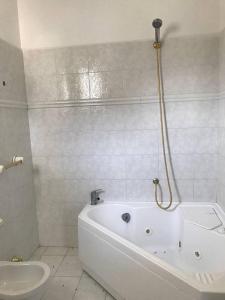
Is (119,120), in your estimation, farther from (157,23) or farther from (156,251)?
(156,251)

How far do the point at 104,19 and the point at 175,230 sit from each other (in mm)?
2134

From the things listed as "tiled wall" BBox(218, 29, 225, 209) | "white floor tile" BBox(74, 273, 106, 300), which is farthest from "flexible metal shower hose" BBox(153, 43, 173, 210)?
"white floor tile" BBox(74, 273, 106, 300)

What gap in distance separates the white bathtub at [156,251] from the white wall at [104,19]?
5.43ft

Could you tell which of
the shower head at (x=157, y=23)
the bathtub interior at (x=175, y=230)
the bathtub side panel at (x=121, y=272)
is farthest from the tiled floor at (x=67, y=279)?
the shower head at (x=157, y=23)

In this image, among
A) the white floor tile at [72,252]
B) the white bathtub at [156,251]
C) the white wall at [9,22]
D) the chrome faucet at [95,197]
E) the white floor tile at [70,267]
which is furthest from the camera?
the white floor tile at [72,252]

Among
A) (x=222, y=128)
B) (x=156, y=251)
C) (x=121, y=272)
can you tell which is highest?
(x=222, y=128)

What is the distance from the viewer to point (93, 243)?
6.93ft

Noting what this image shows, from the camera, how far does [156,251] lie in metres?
2.38

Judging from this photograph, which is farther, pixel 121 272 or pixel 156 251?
pixel 156 251

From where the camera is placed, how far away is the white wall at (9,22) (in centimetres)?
223

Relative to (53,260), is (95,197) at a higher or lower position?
higher

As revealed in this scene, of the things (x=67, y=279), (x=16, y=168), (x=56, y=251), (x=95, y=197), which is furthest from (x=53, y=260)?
(x=16, y=168)

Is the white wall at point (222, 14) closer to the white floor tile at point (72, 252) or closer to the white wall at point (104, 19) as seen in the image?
the white wall at point (104, 19)

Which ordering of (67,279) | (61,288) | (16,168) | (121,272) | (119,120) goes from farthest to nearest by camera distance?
(119,120) → (16,168) → (67,279) → (61,288) → (121,272)
